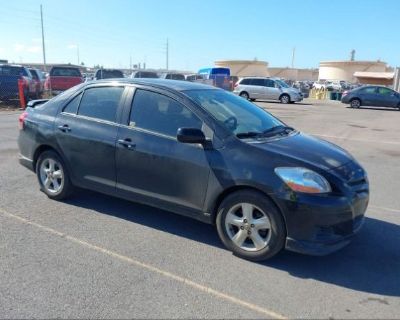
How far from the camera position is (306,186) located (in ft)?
11.5

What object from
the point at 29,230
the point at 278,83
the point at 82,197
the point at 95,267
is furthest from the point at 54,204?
the point at 278,83

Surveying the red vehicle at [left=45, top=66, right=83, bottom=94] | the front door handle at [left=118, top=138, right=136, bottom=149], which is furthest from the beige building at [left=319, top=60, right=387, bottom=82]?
the front door handle at [left=118, top=138, right=136, bottom=149]

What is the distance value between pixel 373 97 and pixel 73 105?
2488 centimetres

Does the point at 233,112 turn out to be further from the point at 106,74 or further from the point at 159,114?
the point at 106,74

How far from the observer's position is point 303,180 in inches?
139

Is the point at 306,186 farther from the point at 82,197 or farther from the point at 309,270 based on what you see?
the point at 82,197

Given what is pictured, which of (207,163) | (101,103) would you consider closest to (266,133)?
(207,163)

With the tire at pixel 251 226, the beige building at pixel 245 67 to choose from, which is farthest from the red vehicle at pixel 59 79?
the beige building at pixel 245 67

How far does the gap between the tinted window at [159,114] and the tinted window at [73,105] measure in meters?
0.94

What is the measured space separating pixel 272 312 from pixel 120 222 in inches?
88.2

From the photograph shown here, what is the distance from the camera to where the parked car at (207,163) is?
3.57 m

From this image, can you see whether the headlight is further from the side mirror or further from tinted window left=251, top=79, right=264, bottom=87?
tinted window left=251, top=79, right=264, bottom=87

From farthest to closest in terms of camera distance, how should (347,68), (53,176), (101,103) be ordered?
1. (347,68)
2. (53,176)
3. (101,103)

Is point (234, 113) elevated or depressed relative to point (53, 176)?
elevated
